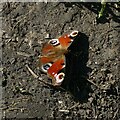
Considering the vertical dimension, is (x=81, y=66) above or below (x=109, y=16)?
below

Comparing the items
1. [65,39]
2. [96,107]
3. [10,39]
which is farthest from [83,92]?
[10,39]

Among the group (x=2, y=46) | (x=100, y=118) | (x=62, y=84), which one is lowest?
(x=100, y=118)

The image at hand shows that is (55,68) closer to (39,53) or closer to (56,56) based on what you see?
(56,56)

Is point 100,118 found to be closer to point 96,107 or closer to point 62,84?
point 96,107
